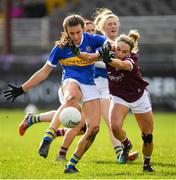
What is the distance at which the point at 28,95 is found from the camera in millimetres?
23359

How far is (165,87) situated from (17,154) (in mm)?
10985

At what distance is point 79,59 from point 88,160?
6.40 feet

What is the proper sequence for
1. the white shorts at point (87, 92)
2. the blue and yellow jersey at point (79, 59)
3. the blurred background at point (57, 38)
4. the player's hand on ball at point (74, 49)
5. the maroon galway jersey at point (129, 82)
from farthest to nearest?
the blurred background at point (57, 38)
the maroon galway jersey at point (129, 82)
the blue and yellow jersey at point (79, 59)
the white shorts at point (87, 92)
the player's hand on ball at point (74, 49)

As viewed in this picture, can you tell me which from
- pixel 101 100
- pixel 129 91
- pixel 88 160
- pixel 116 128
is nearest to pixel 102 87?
pixel 101 100

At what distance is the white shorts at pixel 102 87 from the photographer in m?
11.3

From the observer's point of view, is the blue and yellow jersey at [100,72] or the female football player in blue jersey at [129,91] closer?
the female football player in blue jersey at [129,91]

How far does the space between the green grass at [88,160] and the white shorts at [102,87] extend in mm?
947

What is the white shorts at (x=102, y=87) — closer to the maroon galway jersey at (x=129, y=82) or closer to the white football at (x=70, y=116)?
the maroon galway jersey at (x=129, y=82)

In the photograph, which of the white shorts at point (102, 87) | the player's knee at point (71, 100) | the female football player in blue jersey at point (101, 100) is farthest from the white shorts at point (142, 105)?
the white shorts at point (102, 87)

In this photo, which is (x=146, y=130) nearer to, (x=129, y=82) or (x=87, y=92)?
(x=129, y=82)

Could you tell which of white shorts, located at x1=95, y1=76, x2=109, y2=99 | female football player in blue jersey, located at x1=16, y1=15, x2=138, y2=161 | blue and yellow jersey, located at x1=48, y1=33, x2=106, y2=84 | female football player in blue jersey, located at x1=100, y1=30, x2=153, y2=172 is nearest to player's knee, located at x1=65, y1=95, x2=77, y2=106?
blue and yellow jersey, located at x1=48, y1=33, x2=106, y2=84

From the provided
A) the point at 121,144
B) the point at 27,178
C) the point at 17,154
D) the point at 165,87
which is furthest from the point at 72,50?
the point at 165,87

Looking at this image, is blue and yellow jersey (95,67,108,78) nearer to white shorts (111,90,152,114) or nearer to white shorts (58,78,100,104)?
white shorts (111,90,152,114)

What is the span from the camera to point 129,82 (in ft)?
31.4
